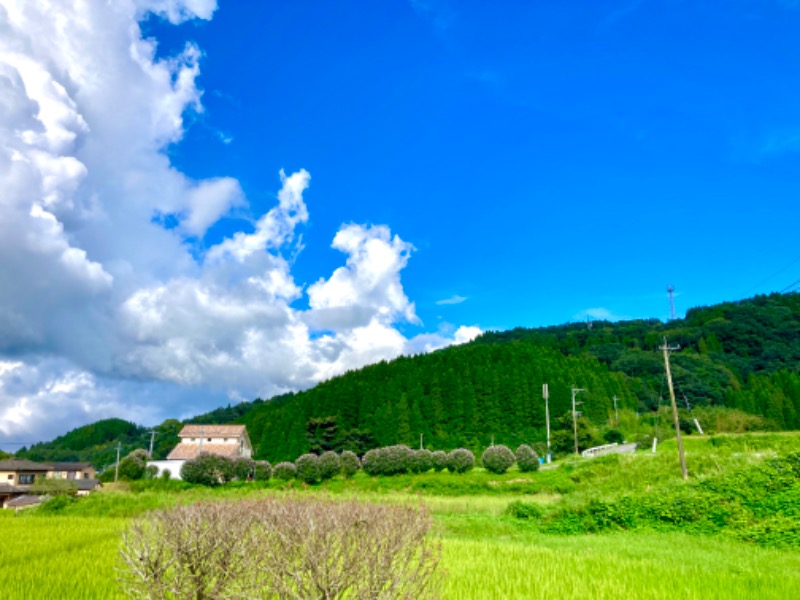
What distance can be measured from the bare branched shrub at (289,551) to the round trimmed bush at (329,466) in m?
31.0

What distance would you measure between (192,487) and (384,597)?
3429cm

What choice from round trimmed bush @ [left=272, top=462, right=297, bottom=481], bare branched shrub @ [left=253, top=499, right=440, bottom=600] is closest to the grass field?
bare branched shrub @ [left=253, top=499, right=440, bottom=600]

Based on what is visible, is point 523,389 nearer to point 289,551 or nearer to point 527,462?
point 527,462

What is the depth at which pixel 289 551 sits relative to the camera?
5160 mm

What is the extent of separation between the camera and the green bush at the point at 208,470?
36469mm

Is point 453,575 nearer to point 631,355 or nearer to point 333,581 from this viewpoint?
point 333,581

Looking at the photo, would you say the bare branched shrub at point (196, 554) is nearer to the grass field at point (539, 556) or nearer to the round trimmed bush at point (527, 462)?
the grass field at point (539, 556)

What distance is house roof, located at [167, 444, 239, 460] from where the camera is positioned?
56097mm

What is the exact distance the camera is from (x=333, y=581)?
14.9ft

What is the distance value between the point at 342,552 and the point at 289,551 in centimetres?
83

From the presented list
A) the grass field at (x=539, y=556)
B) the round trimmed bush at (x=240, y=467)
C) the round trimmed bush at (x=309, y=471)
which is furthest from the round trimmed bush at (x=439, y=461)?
the round trimmed bush at (x=240, y=467)

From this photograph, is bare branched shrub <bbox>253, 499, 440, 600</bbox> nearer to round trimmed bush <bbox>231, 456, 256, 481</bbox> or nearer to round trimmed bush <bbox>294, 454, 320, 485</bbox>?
round trimmed bush <bbox>294, 454, 320, 485</bbox>

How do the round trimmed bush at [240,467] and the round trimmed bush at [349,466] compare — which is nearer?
the round trimmed bush at [240,467]

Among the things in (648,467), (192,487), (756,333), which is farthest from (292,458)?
(756,333)
